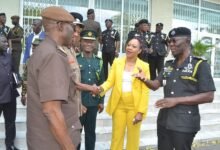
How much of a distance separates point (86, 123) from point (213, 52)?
38.5 feet

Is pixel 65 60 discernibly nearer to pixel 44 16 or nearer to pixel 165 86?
pixel 44 16

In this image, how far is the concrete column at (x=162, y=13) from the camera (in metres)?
12.7

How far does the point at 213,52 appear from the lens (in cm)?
1545

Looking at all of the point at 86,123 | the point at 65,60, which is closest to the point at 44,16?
the point at 65,60

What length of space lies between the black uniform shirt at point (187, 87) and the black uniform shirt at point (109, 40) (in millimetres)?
5902

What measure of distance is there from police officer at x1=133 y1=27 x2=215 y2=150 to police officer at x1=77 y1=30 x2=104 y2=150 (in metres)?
1.23

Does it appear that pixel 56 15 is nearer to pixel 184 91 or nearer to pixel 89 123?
pixel 184 91

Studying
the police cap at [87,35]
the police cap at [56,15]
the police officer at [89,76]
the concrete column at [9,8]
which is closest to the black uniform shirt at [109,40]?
the concrete column at [9,8]

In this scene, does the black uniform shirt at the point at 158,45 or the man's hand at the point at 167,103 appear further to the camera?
the black uniform shirt at the point at 158,45

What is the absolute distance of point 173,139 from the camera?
3707mm

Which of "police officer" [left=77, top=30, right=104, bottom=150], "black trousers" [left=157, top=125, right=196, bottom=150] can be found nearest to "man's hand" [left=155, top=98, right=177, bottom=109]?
"black trousers" [left=157, top=125, right=196, bottom=150]

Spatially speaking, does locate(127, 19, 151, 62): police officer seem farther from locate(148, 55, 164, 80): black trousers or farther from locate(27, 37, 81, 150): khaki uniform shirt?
locate(27, 37, 81, 150): khaki uniform shirt

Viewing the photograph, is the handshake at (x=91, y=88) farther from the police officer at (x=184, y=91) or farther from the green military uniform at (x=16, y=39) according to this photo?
the green military uniform at (x=16, y=39)

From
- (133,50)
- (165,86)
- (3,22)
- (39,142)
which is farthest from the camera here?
(3,22)
